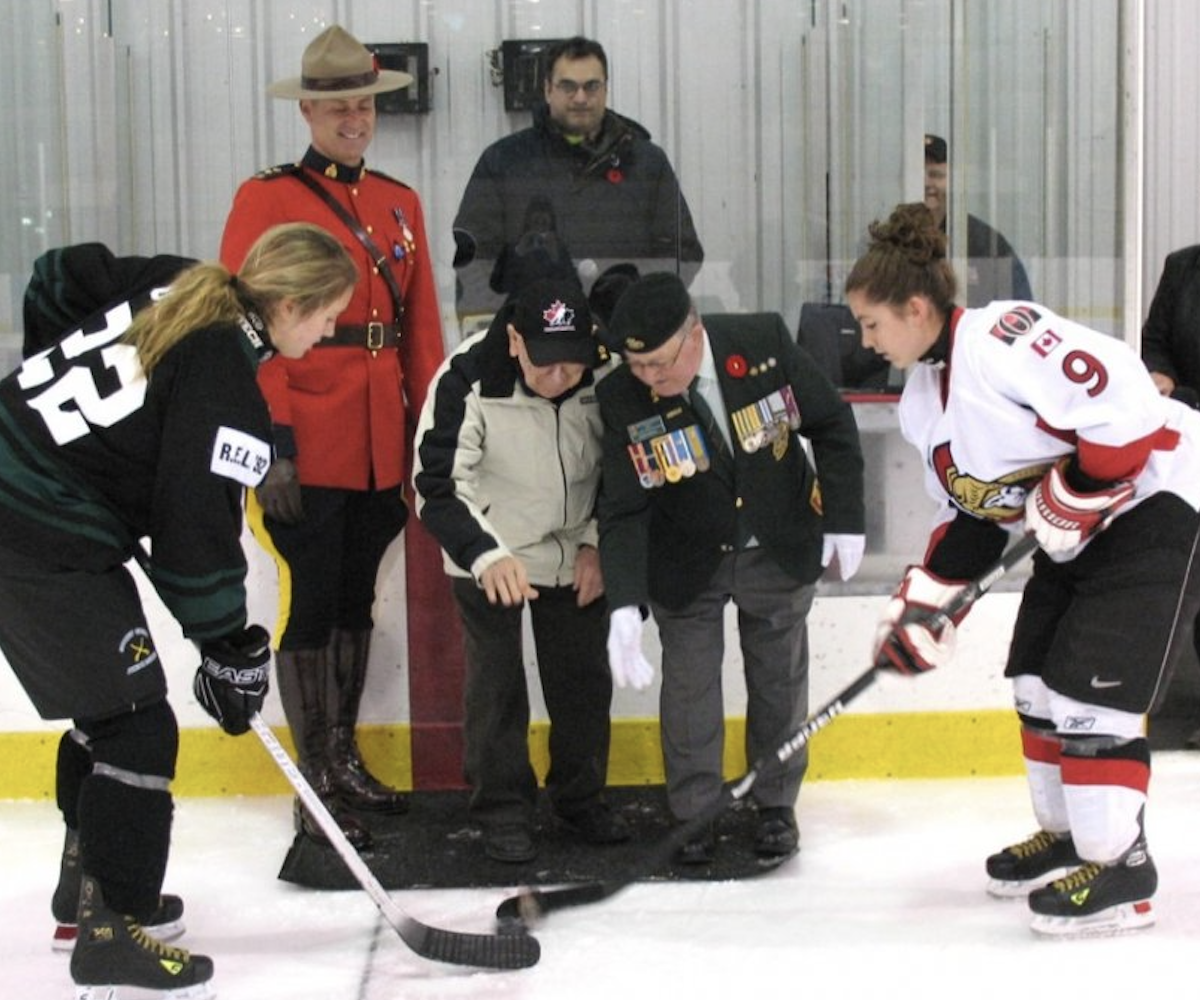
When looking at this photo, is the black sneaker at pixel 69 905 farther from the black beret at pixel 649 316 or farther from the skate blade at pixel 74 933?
the black beret at pixel 649 316

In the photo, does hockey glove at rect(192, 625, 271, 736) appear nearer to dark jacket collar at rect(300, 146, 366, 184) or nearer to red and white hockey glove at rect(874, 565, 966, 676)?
red and white hockey glove at rect(874, 565, 966, 676)

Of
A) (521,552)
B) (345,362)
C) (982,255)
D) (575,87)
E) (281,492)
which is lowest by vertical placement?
(521,552)

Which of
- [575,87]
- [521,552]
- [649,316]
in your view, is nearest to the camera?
[649,316]

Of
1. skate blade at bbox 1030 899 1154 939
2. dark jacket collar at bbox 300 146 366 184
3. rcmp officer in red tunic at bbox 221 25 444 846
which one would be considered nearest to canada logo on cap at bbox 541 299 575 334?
rcmp officer in red tunic at bbox 221 25 444 846

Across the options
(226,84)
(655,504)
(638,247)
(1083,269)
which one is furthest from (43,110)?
(1083,269)

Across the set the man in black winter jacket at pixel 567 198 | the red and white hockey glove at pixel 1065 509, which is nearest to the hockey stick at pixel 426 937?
the red and white hockey glove at pixel 1065 509

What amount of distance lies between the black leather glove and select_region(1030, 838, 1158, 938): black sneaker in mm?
1384

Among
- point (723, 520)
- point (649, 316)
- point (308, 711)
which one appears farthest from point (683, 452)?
point (308, 711)

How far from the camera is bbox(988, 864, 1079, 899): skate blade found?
115 inches

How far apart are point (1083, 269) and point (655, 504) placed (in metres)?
1.28

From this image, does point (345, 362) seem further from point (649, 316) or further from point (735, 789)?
point (735, 789)

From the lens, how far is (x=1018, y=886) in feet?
9.61

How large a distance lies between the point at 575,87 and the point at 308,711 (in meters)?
1.37

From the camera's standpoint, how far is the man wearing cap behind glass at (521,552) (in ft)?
10.2
